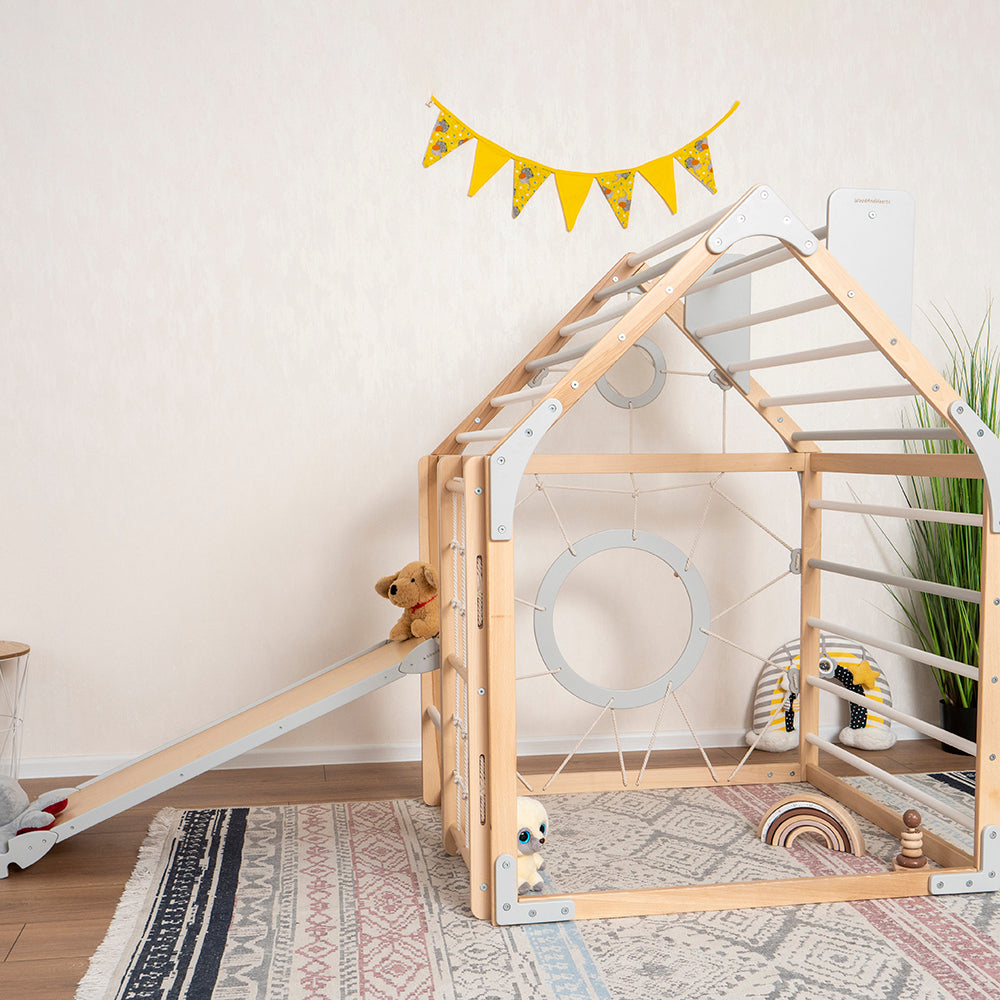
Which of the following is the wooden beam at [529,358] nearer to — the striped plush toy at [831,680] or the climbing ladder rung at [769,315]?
the climbing ladder rung at [769,315]

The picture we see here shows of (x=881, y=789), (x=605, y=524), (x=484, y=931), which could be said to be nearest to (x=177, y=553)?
(x=605, y=524)

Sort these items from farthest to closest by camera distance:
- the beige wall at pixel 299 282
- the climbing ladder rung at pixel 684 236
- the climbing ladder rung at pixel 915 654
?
the beige wall at pixel 299 282 → the climbing ladder rung at pixel 915 654 → the climbing ladder rung at pixel 684 236

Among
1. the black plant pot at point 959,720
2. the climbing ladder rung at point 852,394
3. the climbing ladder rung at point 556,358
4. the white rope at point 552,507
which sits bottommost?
the black plant pot at point 959,720

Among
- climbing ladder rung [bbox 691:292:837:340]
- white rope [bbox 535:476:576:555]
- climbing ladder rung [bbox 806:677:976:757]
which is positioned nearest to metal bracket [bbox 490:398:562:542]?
climbing ladder rung [bbox 691:292:837:340]

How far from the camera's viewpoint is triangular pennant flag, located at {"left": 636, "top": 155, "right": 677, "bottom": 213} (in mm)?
2959

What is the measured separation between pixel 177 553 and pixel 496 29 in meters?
1.71

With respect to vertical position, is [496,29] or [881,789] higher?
[496,29]

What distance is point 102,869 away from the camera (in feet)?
7.11

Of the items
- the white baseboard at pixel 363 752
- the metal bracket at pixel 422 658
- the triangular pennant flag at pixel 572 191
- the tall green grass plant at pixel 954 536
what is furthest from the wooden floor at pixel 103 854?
the triangular pennant flag at pixel 572 191

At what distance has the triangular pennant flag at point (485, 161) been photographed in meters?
2.88

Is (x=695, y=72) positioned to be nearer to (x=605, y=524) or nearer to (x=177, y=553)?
(x=605, y=524)

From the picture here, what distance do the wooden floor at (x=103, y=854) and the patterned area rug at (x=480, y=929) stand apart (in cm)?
5

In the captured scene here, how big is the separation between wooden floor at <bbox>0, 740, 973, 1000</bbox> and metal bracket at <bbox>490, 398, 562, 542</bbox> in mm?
1041

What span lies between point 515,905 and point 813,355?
1.29 meters
